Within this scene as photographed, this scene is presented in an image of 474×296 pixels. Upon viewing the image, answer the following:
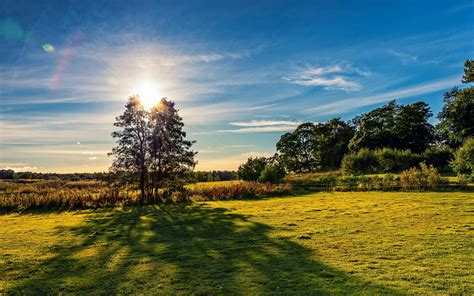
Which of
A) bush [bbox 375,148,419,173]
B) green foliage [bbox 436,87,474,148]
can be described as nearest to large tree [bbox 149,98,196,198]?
bush [bbox 375,148,419,173]

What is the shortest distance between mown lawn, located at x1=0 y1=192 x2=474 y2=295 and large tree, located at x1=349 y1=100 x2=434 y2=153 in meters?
54.6

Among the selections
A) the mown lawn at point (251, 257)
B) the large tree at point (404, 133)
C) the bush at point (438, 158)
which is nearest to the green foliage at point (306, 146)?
the large tree at point (404, 133)

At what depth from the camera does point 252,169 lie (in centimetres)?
5306

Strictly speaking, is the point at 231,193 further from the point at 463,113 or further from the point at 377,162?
the point at 463,113

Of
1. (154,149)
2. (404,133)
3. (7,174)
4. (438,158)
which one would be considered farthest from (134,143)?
(7,174)

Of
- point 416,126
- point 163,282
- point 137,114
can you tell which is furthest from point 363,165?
point 163,282

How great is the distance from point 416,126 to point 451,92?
15973 mm

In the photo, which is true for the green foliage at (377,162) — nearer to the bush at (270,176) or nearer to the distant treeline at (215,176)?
the bush at (270,176)

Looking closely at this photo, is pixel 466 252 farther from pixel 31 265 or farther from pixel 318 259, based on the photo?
pixel 31 265

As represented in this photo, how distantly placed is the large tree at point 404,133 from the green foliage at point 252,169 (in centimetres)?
2618

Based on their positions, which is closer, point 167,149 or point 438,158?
point 167,149

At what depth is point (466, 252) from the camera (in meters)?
9.39

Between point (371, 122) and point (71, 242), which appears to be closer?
point (71, 242)

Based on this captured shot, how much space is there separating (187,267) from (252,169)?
1748 inches
